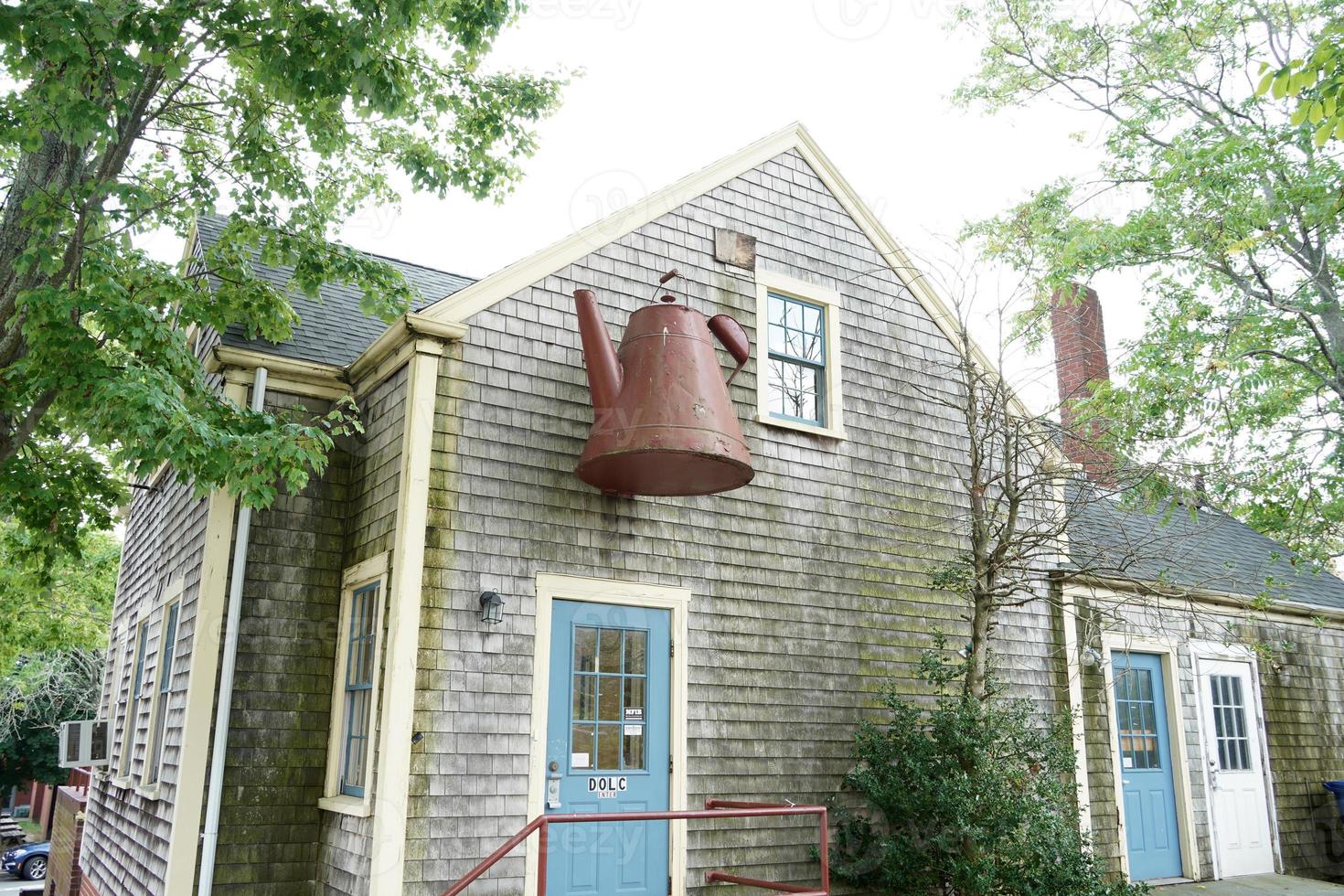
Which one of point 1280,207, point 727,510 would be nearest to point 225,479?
point 727,510

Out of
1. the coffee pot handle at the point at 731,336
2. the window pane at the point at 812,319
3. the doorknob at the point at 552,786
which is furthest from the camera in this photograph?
the window pane at the point at 812,319

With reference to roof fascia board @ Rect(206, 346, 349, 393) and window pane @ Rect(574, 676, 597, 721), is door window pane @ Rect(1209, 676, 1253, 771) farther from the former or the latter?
roof fascia board @ Rect(206, 346, 349, 393)

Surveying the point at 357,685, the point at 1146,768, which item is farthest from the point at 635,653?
the point at 1146,768

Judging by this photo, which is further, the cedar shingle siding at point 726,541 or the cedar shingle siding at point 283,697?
the cedar shingle siding at point 283,697

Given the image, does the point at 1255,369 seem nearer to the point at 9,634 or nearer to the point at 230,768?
the point at 230,768

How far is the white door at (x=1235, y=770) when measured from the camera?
1137 centimetres

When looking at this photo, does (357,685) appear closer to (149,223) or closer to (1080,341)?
(149,223)

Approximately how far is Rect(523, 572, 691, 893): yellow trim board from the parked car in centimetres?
2080

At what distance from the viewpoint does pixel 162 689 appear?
28.9ft

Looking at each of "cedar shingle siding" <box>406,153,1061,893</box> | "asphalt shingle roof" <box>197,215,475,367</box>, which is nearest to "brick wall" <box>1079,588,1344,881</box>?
"cedar shingle siding" <box>406,153,1061,893</box>

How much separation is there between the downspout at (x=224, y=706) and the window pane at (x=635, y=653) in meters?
2.88

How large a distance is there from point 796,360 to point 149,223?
21.9 feet

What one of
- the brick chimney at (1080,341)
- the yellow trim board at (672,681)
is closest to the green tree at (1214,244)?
the brick chimney at (1080,341)

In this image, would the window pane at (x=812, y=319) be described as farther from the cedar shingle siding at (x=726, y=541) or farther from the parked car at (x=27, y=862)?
the parked car at (x=27, y=862)
